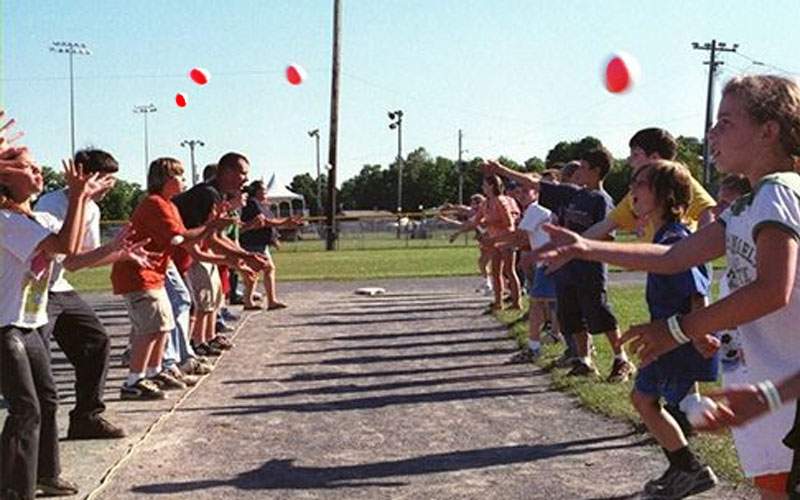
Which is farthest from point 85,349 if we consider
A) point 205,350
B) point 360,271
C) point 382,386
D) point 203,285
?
point 360,271

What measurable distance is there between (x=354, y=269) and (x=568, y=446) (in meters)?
21.0

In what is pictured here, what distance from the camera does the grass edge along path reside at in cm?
569

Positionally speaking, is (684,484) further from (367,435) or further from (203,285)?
(203,285)

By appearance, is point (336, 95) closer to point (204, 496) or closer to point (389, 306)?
point (389, 306)

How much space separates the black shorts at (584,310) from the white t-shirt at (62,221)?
154 inches

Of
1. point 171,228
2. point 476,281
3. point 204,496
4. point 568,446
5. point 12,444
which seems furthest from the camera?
point 476,281

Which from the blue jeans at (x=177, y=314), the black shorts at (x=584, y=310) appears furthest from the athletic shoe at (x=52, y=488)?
the black shorts at (x=584, y=310)

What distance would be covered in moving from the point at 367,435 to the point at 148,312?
2.26 metres

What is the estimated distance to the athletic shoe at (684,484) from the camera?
504 centimetres

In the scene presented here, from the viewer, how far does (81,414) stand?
6.71 metres

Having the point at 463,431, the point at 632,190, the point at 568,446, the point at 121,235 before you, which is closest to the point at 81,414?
the point at 121,235

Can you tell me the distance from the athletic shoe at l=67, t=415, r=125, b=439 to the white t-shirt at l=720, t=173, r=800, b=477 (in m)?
4.62

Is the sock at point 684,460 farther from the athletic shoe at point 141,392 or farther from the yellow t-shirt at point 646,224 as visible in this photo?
the athletic shoe at point 141,392

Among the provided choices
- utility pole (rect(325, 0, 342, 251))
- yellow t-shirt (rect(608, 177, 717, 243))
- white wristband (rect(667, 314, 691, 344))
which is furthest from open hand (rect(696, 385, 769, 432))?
utility pole (rect(325, 0, 342, 251))
